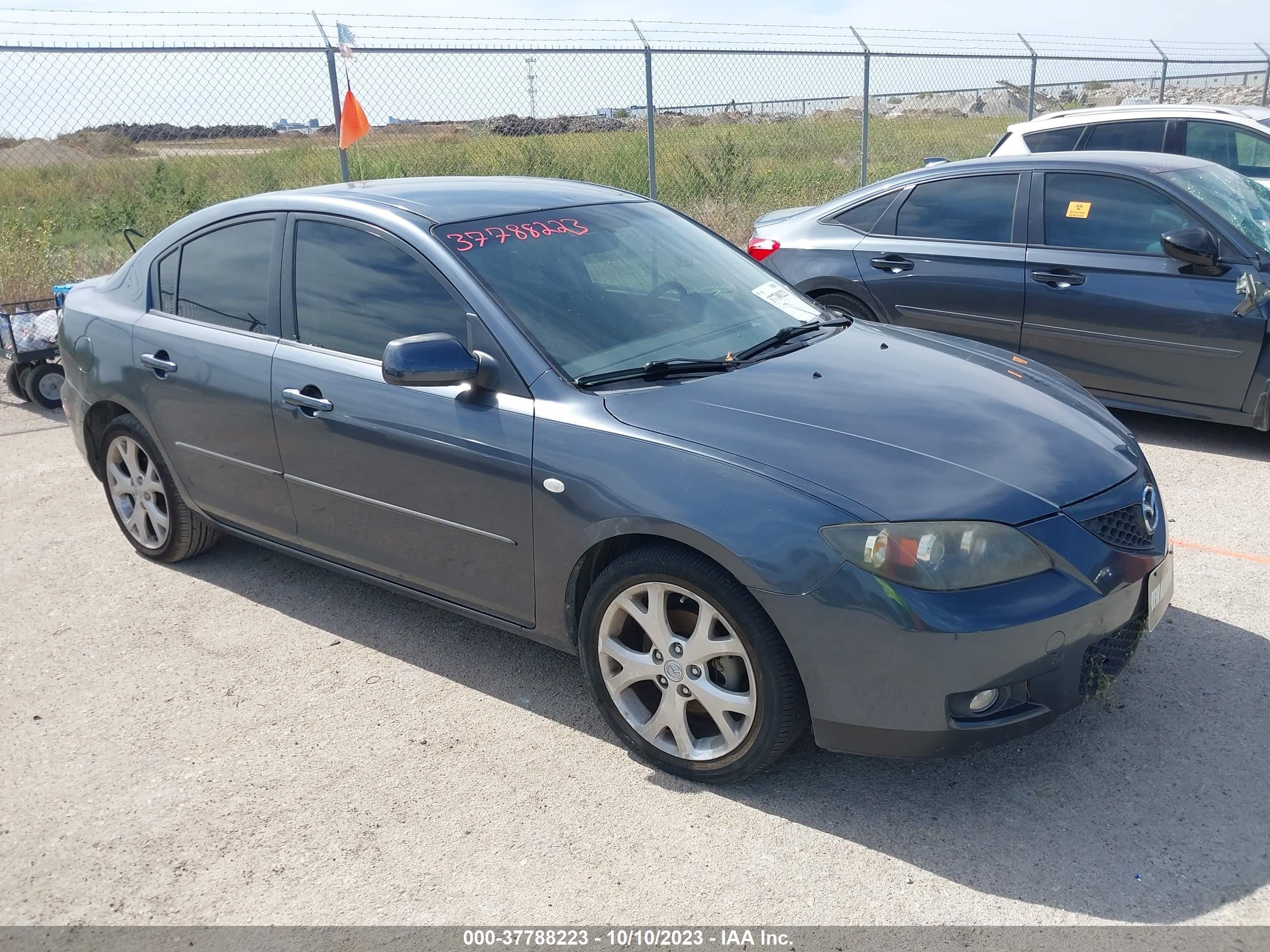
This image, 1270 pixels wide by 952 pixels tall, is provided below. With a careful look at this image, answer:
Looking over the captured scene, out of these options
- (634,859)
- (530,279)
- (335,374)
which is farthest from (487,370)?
(634,859)

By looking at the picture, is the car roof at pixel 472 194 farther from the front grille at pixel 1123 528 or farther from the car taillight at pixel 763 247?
the car taillight at pixel 763 247

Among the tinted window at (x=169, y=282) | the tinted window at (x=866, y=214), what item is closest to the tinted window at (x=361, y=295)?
the tinted window at (x=169, y=282)

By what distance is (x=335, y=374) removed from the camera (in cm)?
396

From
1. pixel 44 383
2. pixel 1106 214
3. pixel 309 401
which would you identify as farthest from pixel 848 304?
pixel 44 383

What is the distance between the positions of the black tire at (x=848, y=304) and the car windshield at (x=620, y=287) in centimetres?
277

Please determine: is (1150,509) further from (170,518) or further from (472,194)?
(170,518)

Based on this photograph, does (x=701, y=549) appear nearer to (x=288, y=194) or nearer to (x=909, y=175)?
(x=288, y=194)

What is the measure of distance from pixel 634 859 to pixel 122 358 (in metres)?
3.19

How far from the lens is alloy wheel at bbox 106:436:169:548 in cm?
496

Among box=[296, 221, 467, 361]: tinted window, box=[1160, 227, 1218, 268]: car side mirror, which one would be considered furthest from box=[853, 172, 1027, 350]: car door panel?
box=[296, 221, 467, 361]: tinted window

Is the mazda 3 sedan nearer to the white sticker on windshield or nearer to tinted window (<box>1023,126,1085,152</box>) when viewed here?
the white sticker on windshield

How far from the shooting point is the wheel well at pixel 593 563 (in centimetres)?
324

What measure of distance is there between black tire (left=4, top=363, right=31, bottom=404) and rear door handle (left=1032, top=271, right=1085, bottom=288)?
21.9 feet

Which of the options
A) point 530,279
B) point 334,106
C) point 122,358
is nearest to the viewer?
point 530,279
